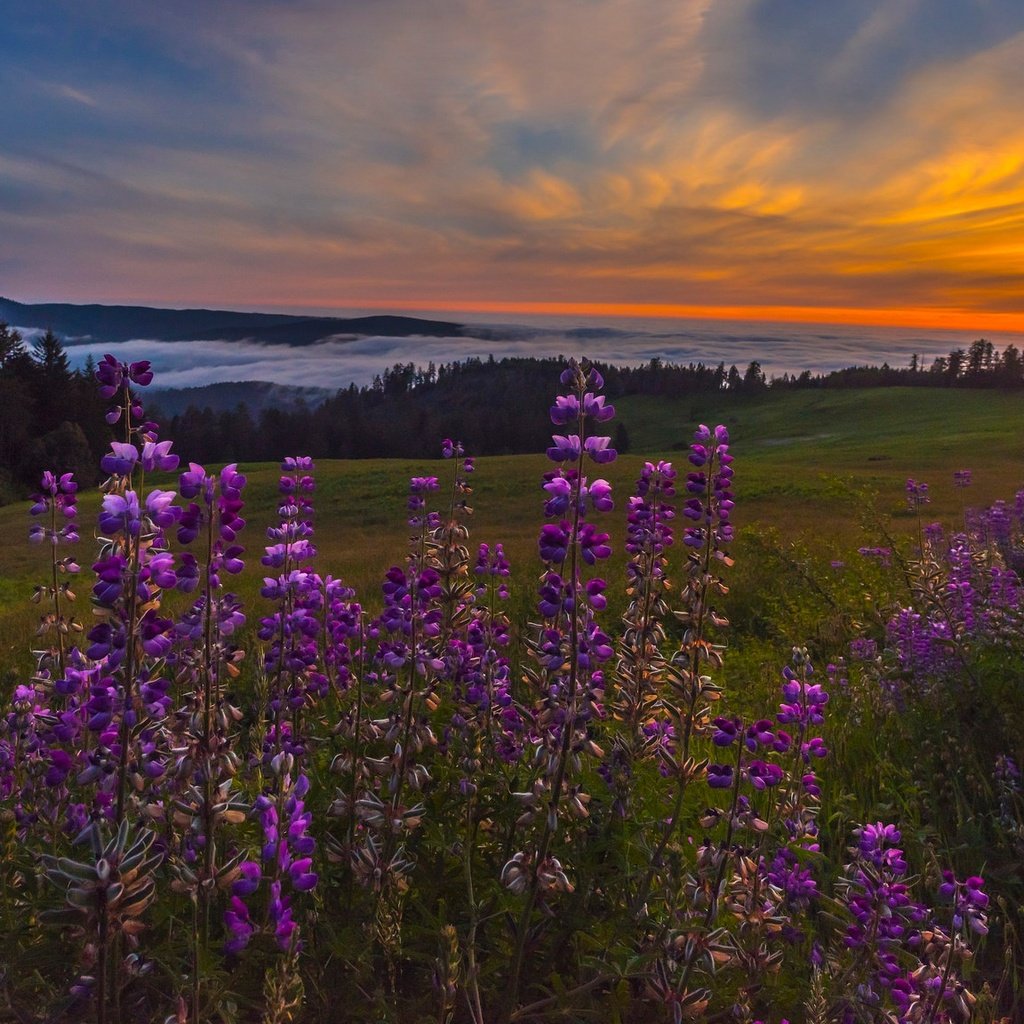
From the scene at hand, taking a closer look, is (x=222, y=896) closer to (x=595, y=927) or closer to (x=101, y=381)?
(x=595, y=927)

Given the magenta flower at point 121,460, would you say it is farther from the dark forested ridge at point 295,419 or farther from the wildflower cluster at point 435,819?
the dark forested ridge at point 295,419

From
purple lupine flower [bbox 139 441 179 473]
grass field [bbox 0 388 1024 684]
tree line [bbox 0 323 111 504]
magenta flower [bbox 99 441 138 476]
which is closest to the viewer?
magenta flower [bbox 99 441 138 476]

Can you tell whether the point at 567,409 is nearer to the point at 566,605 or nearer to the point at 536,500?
the point at 566,605

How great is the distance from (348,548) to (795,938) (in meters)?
24.0

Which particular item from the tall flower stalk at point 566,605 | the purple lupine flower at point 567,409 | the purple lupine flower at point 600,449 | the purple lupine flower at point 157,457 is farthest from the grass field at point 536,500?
the purple lupine flower at point 600,449

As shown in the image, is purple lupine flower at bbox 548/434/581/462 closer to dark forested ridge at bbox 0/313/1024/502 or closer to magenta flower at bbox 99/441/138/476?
magenta flower at bbox 99/441/138/476

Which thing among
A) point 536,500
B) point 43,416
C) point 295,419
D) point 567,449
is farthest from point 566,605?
point 295,419

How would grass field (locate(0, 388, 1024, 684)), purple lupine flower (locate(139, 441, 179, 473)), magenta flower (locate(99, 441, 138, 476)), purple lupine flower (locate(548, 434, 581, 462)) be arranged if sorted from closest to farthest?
magenta flower (locate(99, 441, 138, 476)) < purple lupine flower (locate(139, 441, 179, 473)) < purple lupine flower (locate(548, 434, 581, 462)) < grass field (locate(0, 388, 1024, 684))

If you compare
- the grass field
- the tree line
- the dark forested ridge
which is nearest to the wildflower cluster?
the grass field

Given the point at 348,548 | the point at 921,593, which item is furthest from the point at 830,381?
the point at 921,593

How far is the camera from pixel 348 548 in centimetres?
2667

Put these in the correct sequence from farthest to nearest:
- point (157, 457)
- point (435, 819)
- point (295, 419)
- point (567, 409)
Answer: point (295, 419) → point (435, 819) → point (567, 409) → point (157, 457)

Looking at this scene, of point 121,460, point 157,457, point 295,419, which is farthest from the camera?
point 295,419

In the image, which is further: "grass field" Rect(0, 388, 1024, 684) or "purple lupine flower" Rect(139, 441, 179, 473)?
"grass field" Rect(0, 388, 1024, 684)
